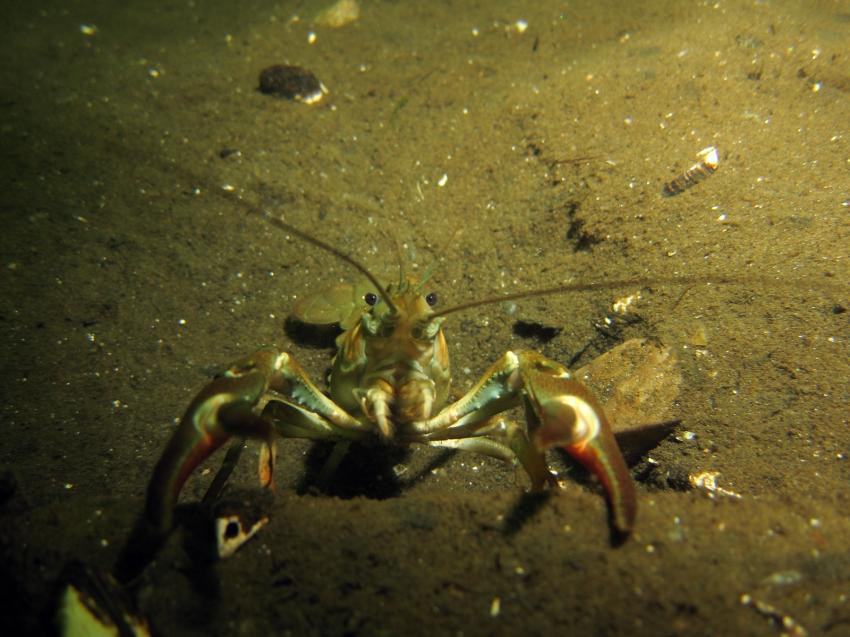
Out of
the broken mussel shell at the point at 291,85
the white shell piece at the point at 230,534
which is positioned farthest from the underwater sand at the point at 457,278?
the broken mussel shell at the point at 291,85

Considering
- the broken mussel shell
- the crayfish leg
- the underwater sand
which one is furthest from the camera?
the broken mussel shell

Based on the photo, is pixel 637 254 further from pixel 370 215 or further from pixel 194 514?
pixel 194 514

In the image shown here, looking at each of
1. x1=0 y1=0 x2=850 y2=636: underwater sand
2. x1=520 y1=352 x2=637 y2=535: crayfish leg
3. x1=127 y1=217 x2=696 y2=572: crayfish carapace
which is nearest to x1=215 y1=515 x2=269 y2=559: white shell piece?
x1=0 y1=0 x2=850 y2=636: underwater sand

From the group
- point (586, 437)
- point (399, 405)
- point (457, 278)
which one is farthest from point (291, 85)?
point (586, 437)

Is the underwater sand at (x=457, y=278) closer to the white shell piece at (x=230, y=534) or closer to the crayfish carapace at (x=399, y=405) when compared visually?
the white shell piece at (x=230, y=534)

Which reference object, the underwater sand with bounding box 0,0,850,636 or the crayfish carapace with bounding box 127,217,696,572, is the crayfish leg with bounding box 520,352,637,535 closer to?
the crayfish carapace with bounding box 127,217,696,572

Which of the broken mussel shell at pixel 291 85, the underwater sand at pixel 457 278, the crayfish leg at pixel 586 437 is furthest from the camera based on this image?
the broken mussel shell at pixel 291 85

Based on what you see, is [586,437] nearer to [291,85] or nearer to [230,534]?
[230,534]

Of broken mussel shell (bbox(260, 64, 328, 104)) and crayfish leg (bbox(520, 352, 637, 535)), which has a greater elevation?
broken mussel shell (bbox(260, 64, 328, 104))

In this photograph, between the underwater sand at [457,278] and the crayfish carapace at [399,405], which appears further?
the crayfish carapace at [399,405]
